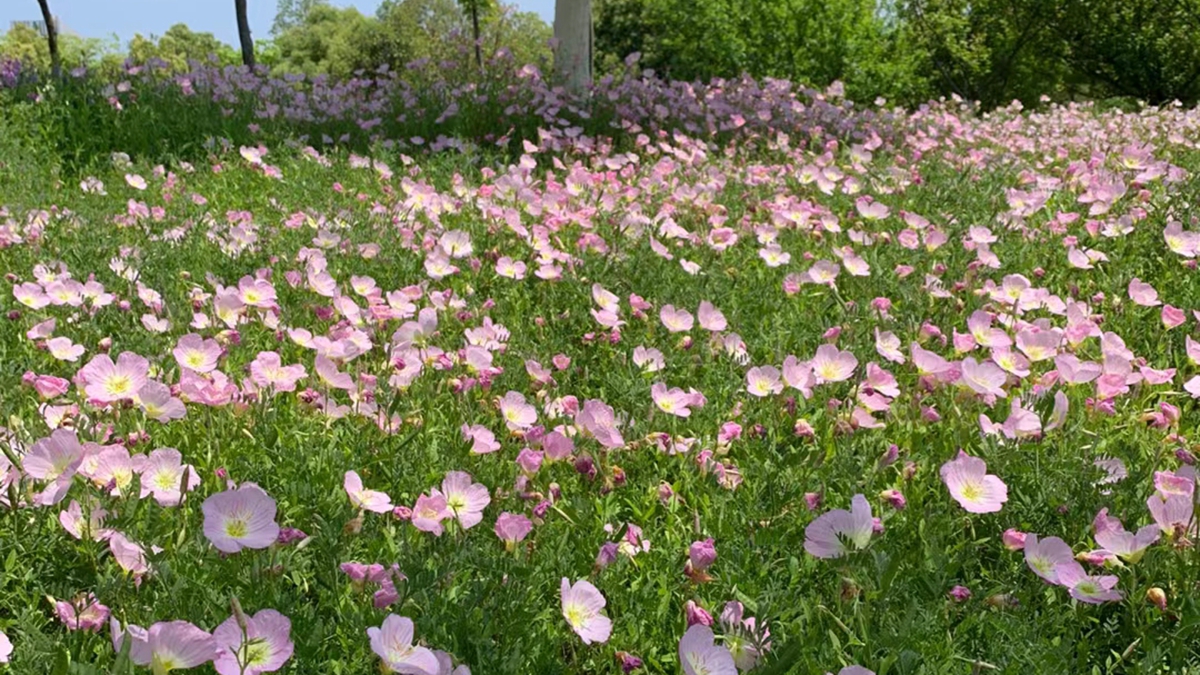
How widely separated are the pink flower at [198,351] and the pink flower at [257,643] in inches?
43.8

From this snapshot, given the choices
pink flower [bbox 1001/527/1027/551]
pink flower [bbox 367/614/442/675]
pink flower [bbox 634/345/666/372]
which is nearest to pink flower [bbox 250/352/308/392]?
pink flower [bbox 634/345/666/372]

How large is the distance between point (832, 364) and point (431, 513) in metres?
1.17

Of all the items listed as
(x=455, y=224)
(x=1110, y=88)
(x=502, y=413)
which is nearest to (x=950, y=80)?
(x=1110, y=88)

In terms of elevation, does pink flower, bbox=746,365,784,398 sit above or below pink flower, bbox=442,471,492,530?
below

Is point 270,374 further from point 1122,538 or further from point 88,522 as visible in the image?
point 1122,538

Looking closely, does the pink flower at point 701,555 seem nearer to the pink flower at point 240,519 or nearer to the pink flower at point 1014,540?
the pink flower at point 1014,540

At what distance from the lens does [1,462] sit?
1.88 m

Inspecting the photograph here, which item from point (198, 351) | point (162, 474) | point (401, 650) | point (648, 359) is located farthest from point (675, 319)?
point (401, 650)

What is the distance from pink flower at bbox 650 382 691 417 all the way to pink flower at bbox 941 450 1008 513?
28.4 inches

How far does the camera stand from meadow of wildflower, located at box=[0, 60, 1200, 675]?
1.62 meters

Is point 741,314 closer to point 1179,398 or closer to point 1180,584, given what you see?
point 1179,398

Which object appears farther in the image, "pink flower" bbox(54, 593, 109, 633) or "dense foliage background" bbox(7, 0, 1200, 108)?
"dense foliage background" bbox(7, 0, 1200, 108)


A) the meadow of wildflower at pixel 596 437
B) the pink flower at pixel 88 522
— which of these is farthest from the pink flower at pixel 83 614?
the pink flower at pixel 88 522

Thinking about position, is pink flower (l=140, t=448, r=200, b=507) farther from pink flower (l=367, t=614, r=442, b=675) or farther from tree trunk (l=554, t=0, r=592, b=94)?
tree trunk (l=554, t=0, r=592, b=94)
